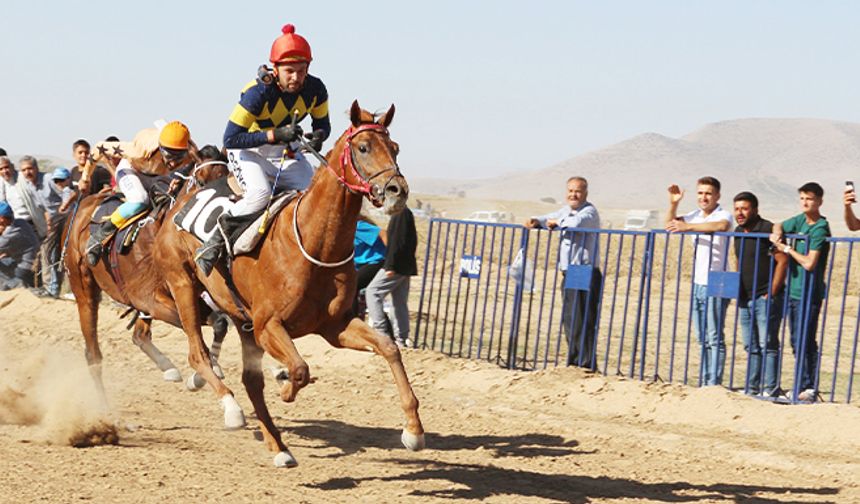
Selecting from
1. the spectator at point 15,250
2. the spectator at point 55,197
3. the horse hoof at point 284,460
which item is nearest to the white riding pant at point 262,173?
the horse hoof at point 284,460

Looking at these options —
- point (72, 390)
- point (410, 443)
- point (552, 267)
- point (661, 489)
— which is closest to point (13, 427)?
point (72, 390)

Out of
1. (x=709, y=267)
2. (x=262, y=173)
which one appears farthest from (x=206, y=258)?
(x=709, y=267)

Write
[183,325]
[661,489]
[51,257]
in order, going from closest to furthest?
[661,489] < [183,325] < [51,257]

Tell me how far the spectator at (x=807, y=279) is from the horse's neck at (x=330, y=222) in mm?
4860

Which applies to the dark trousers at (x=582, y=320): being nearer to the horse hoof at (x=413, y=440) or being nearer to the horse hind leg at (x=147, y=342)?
the horse hind leg at (x=147, y=342)

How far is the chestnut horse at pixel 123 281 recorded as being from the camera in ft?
31.8

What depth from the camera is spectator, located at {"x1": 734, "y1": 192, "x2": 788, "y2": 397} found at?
1080 cm

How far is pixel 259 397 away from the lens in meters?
8.24

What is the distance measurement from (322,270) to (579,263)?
5.44 metres

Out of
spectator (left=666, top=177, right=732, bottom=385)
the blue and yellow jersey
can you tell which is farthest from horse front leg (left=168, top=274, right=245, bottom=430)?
spectator (left=666, top=177, right=732, bottom=385)

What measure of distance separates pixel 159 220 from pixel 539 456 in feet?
12.1

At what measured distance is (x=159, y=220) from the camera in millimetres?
9812

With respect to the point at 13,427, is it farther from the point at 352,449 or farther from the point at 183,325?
the point at 352,449

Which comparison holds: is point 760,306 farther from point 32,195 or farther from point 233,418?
point 32,195
